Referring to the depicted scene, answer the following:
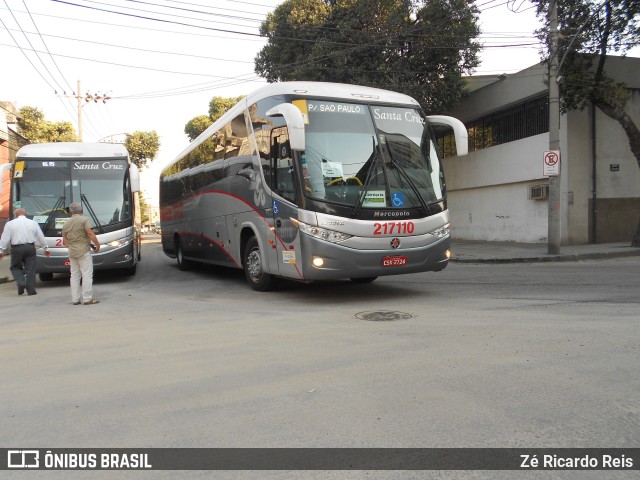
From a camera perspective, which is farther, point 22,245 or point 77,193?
point 77,193

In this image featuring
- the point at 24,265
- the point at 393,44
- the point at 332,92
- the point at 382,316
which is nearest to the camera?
the point at 382,316

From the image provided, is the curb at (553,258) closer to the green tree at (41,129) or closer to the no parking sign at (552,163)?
the no parking sign at (552,163)

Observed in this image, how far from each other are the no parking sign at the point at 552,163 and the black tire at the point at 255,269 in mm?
9735

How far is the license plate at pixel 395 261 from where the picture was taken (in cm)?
756

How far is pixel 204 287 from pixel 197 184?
3390 millimetres

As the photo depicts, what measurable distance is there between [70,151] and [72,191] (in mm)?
1090

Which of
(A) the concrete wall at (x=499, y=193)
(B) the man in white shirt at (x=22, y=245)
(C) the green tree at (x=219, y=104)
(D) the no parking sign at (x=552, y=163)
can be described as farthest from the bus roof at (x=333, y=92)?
(C) the green tree at (x=219, y=104)

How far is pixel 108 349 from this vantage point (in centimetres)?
560

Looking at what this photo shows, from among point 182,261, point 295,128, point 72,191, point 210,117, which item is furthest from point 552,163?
point 210,117

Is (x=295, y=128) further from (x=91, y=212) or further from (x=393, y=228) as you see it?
(x=91, y=212)

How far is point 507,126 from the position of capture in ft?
65.9

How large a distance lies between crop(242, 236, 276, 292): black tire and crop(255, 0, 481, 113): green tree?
11189 mm

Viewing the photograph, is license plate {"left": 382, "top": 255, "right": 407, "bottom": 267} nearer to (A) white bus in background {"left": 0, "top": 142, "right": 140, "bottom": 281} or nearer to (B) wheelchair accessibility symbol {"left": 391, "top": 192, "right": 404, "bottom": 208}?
(B) wheelchair accessibility symbol {"left": 391, "top": 192, "right": 404, "bottom": 208}

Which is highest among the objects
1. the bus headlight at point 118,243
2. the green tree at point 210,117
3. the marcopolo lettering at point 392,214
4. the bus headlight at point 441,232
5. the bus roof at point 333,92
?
the green tree at point 210,117
